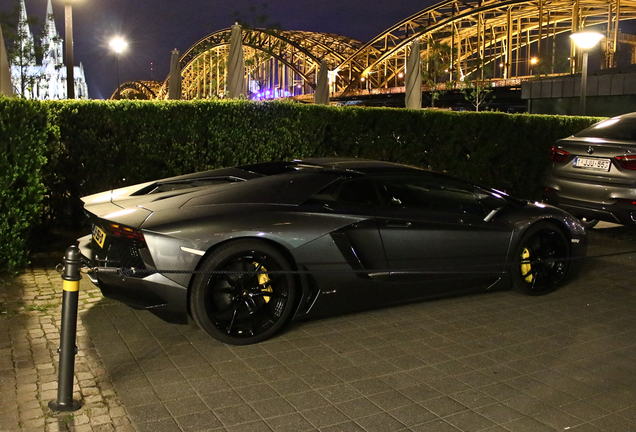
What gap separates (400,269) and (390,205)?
535mm

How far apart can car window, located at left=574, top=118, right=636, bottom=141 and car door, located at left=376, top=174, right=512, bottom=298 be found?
339 centimetres

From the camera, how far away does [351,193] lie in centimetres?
529

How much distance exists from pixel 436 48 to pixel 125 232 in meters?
60.7

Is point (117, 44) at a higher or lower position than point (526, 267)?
higher

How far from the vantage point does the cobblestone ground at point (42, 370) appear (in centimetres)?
345

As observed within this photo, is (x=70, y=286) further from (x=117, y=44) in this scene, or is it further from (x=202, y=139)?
(x=117, y=44)

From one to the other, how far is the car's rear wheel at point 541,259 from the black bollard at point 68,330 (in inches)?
154

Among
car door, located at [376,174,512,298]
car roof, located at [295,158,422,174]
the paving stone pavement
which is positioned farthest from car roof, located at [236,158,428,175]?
the paving stone pavement

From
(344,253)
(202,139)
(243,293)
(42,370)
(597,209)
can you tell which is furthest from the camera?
(202,139)

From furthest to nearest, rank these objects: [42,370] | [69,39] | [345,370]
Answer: [69,39], [345,370], [42,370]

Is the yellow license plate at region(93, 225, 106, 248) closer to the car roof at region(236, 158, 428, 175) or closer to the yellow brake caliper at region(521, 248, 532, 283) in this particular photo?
the car roof at region(236, 158, 428, 175)

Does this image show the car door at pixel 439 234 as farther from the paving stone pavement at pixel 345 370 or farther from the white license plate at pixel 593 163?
the white license plate at pixel 593 163

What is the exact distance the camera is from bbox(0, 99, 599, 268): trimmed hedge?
732 cm

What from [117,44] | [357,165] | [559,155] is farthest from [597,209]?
[117,44]
